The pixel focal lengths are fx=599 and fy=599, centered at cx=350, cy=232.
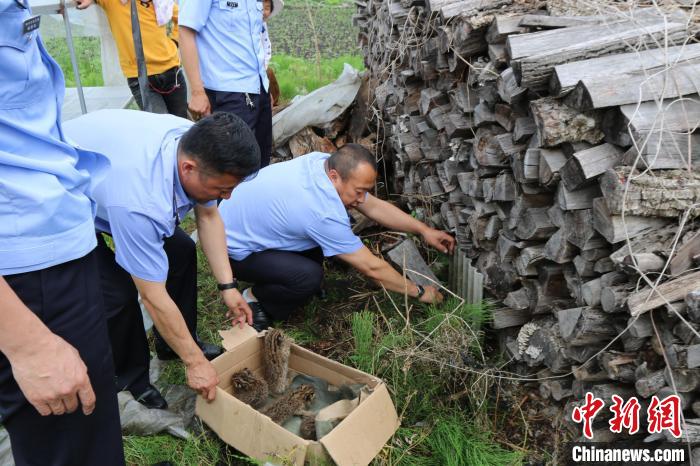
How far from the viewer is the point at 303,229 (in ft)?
10.3

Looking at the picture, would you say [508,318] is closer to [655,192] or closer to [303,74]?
[655,192]

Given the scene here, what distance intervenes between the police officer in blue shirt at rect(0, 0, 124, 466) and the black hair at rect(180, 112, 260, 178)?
1.50 feet

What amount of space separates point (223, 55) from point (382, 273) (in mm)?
1759

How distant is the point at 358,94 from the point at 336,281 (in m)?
1.93

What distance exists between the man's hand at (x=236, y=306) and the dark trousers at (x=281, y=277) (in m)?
0.49

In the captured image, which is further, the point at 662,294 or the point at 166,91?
the point at 166,91

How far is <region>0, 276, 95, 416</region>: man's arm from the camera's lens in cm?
122

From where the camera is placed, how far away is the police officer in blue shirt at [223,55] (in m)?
3.61

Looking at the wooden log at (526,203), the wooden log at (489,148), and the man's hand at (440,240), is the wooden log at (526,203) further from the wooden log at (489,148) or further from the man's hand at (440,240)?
the man's hand at (440,240)

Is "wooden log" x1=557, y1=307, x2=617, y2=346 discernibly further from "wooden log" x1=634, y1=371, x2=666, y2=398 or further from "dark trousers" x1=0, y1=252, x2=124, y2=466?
"dark trousers" x1=0, y1=252, x2=124, y2=466

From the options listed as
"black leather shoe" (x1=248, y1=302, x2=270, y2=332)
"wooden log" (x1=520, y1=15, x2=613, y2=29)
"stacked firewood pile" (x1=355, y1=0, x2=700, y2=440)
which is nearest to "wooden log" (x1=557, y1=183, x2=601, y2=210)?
"stacked firewood pile" (x1=355, y1=0, x2=700, y2=440)

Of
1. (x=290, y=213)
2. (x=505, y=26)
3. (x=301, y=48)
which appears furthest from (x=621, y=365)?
(x=301, y=48)

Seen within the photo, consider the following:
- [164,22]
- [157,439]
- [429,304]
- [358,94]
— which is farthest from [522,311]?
[164,22]

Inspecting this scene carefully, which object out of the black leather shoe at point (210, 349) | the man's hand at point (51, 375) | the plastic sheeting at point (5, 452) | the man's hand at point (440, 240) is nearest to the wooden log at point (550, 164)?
the man's hand at point (440, 240)
